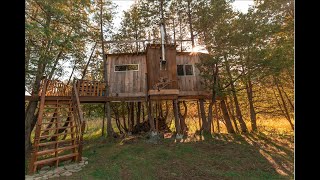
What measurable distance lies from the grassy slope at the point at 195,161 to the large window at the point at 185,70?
16.9ft

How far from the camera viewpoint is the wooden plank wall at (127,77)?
12.9 meters

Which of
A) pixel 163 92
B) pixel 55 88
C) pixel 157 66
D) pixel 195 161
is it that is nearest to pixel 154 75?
pixel 157 66

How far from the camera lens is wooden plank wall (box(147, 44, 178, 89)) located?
12.1 metres

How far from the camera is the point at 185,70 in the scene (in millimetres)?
13586

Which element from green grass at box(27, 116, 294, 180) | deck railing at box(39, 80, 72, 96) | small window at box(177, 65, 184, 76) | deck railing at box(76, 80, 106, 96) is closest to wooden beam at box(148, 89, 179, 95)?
small window at box(177, 65, 184, 76)

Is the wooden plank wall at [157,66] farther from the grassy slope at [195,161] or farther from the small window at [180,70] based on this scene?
the grassy slope at [195,161]

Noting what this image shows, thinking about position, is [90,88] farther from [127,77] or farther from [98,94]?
[127,77]

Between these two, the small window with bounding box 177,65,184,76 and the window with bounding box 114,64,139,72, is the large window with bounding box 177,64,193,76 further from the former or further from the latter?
the window with bounding box 114,64,139,72

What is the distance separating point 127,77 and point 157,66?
7.91 feet

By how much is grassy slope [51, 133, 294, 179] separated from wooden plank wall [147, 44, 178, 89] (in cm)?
402

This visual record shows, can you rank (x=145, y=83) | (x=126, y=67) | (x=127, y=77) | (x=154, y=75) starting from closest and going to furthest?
(x=154, y=75) < (x=145, y=83) < (x=127, y=77) < (x=126, y=67)

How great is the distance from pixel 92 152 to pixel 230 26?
10255 millimetres
